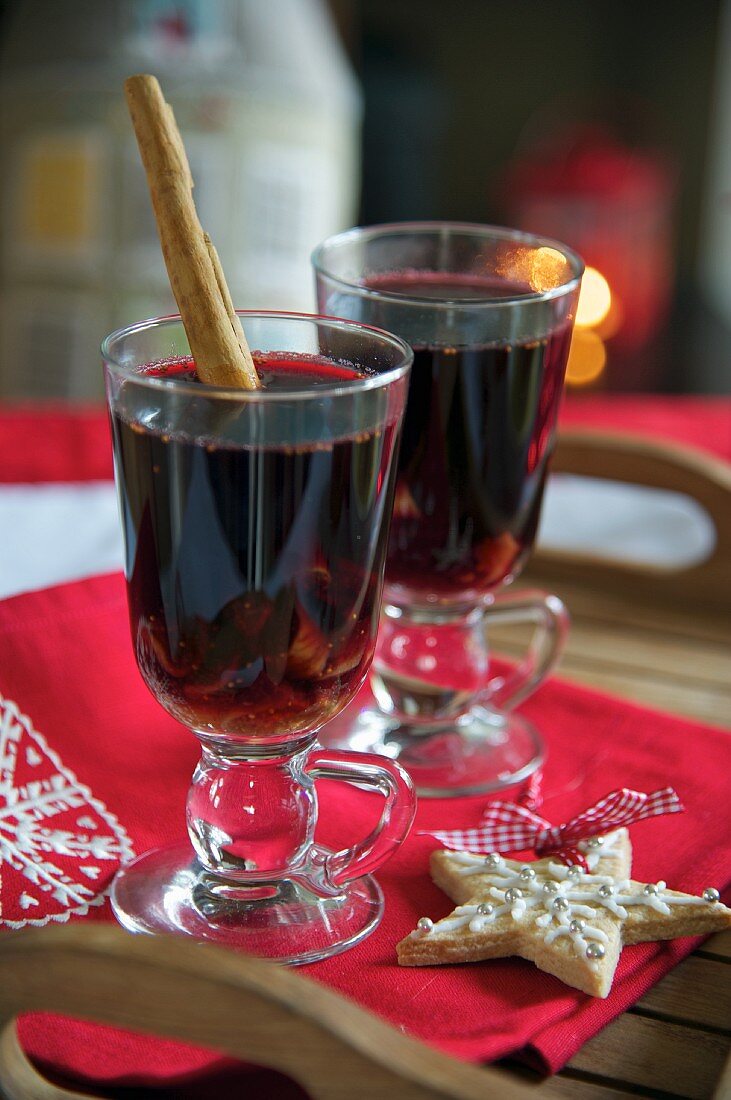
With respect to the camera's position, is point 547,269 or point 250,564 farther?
point 547,269

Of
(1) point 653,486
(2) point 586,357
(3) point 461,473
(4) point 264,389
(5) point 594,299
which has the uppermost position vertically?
(4) point 264,389

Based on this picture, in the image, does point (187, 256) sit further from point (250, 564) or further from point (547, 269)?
point (547, 269)

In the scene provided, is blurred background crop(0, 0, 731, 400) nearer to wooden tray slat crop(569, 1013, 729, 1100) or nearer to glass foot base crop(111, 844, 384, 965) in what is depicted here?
glass foot base crop(111, 844, 384, 965)

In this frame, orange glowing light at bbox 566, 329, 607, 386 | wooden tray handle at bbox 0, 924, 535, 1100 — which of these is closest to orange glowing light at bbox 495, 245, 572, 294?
wooden tray handle at bbox 0, 924, 535, 1100

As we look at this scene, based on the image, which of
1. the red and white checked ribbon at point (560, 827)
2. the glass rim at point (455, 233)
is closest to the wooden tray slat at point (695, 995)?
the red and white checked ribbon at point (560, 827)

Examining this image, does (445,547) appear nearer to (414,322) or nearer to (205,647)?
(414,322)

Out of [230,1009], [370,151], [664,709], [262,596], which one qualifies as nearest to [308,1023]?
[230,1009]

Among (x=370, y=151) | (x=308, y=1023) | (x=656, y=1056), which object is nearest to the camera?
(x=308, y=1023)
